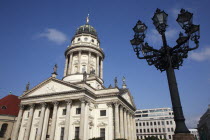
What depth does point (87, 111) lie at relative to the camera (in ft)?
107

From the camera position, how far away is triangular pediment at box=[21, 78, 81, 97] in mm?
34625

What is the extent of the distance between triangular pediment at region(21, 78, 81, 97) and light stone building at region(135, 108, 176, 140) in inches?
2393

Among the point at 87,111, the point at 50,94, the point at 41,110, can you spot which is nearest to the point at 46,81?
the point at 50,94

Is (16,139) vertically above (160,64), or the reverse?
(160,64)

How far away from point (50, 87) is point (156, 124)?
6539 cm

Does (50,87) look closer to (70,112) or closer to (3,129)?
(70,112)

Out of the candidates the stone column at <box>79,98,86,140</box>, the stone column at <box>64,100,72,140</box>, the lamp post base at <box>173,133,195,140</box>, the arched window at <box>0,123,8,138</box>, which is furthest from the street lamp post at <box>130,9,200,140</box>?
the arched window at <box>0,123,8,138</box>

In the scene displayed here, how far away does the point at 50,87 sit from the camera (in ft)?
120

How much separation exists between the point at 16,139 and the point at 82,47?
28130mm

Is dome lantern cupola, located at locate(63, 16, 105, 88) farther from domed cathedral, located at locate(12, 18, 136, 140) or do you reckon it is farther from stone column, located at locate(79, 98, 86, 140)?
stone column, located at locate(79, 98, 86, 140)

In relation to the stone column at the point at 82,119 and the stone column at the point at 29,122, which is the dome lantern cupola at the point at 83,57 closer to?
the stone column at the point at 29,122

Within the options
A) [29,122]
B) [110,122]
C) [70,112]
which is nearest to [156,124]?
[110,122]

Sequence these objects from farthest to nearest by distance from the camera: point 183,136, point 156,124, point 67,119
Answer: point 156,124
point 67,119
point 183,136

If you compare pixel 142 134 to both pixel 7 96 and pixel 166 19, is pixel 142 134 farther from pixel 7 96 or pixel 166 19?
pixel 166 19
